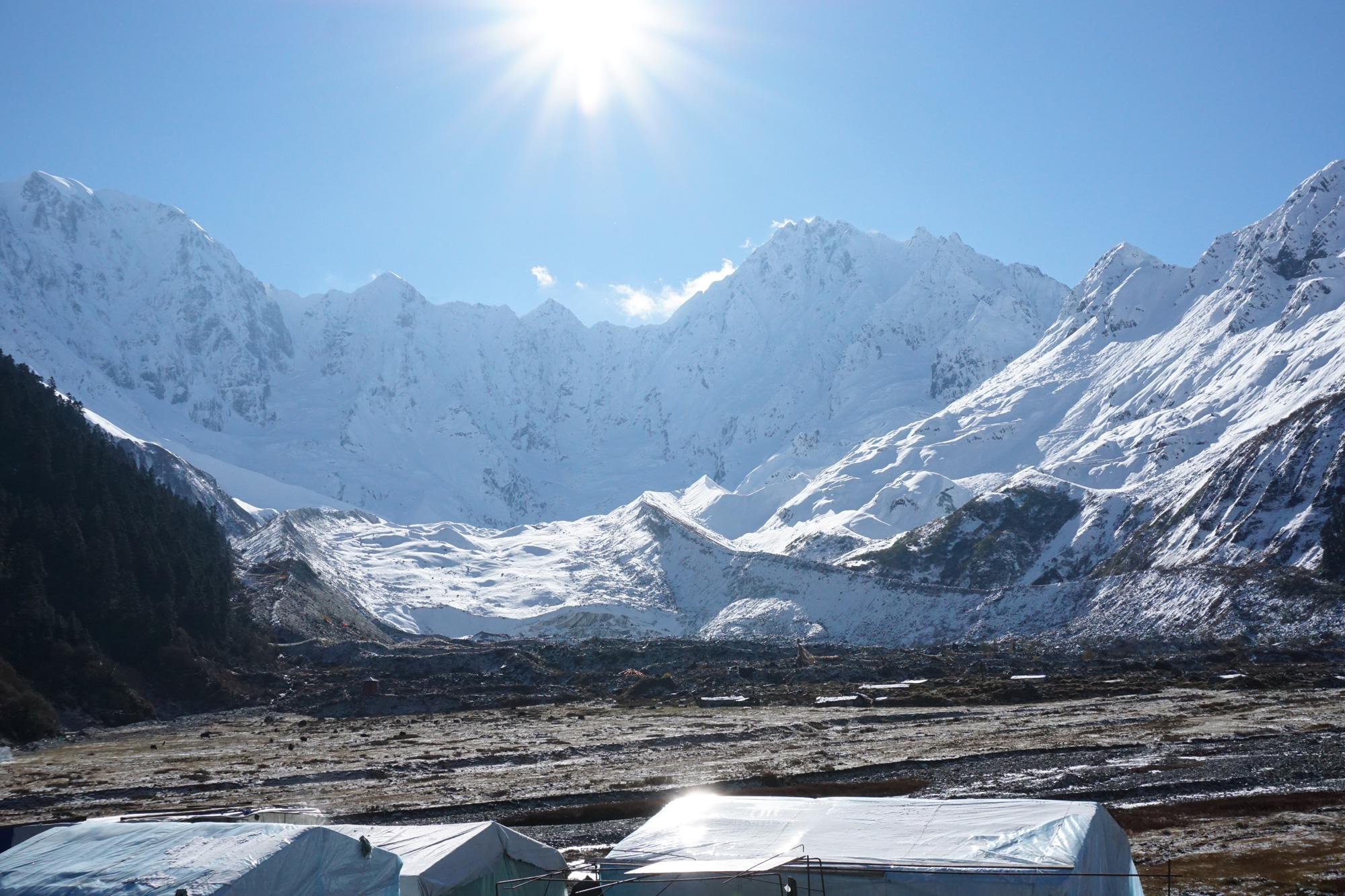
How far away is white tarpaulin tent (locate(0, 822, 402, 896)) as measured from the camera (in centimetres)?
1330

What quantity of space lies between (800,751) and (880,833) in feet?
93.7

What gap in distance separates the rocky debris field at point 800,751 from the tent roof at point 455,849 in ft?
24.7

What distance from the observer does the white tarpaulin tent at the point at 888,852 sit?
15.4m

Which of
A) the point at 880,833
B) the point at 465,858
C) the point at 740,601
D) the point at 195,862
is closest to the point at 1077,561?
the point at 740,601

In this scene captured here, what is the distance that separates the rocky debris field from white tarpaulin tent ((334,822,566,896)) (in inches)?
287

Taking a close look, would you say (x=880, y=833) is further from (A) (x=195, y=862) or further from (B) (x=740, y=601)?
(B) (x=740, y=601)

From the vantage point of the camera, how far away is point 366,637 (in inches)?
5182

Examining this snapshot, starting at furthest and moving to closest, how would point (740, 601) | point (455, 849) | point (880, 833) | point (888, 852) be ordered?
point (740, 601), point (455, 849), point (880, 833), point (888, 852)

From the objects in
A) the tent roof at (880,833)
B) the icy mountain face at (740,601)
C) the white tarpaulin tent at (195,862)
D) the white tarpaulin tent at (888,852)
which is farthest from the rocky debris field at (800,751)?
the icy mountain face at (740,601)

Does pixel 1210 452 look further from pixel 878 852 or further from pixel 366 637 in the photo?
pixel 878 852

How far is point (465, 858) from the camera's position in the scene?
1773cm

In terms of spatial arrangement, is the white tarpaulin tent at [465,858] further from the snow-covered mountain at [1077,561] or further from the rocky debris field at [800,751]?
the snow-covered mountain at [1077,561]

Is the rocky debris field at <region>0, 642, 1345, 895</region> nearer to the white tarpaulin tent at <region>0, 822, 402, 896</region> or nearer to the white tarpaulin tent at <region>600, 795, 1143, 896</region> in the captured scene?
the white tarpaulin tent at <region>600, 795, 1143, 896</region>

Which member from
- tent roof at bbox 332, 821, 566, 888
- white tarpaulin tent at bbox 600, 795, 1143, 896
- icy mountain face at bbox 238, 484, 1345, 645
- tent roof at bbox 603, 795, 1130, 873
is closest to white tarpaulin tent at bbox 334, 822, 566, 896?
tent roof at bbox 332, 821, 566, 888
